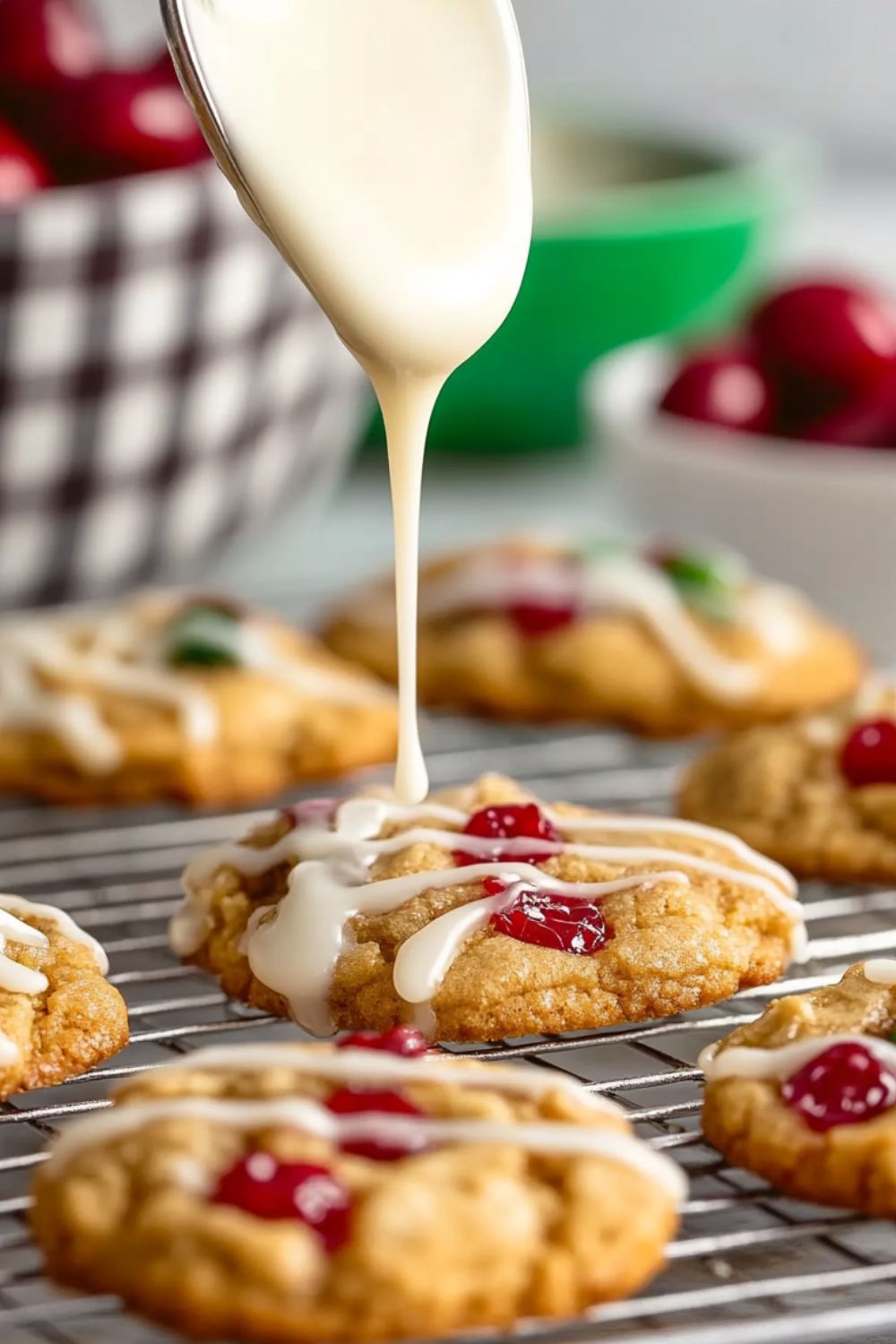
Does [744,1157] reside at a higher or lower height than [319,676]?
lower

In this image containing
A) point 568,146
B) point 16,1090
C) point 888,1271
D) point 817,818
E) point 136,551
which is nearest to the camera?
point 888,1271

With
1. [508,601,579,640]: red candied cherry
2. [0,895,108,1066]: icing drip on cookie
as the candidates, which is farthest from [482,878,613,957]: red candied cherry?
[508,601,579,640]: red candied cherry

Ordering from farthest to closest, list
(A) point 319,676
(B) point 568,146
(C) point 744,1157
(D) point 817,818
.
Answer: (B) point 568,146, (A) point 319,676, (D) point 817,818, (C) point 744,1157

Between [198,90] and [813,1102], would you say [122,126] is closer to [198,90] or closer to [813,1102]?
[198,90]

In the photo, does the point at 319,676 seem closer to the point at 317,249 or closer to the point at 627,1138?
the point at 317,249

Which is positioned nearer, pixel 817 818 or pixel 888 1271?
pixel 888 1271

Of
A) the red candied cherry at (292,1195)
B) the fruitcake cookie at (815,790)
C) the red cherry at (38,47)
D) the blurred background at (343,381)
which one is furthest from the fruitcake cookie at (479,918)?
the red cherry at (38,47)

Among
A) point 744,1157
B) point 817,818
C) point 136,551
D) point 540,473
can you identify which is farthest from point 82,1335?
point 540,473

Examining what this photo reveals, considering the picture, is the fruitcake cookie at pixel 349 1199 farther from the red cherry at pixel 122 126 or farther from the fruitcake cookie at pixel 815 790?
the red cherry at pixel 122 126

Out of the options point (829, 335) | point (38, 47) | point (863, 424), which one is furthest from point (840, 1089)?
point (38, 47)

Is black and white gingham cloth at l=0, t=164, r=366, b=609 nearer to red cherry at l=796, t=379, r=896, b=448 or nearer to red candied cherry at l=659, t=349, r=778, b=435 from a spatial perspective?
red candied cherry at l=659, t=349, r=778, b=435
